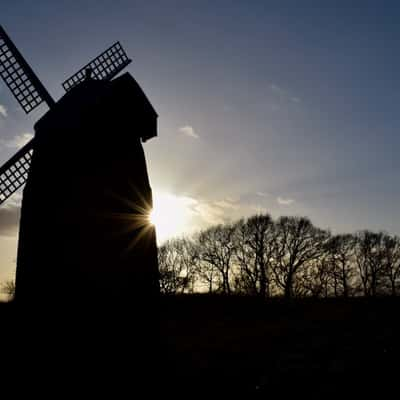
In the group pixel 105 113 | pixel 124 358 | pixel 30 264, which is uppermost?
pixel 105 113

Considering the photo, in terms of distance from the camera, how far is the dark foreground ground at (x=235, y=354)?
5.09 m

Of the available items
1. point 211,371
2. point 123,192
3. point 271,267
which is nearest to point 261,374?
point 211,371

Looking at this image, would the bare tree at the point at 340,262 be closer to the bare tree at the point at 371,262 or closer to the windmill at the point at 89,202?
the bare tree at the point at 371,262

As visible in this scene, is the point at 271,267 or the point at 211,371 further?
the point at 271,267

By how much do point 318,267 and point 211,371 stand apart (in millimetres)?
32943

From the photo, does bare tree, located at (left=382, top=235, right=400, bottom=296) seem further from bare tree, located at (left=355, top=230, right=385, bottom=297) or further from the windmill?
the windmill

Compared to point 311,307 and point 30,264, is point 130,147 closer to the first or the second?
point 30,264

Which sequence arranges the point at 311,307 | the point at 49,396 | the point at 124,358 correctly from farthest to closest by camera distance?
the point at 311,307 < the point at 124,358 < the point at 49,396

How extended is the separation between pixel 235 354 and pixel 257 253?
27493 mm

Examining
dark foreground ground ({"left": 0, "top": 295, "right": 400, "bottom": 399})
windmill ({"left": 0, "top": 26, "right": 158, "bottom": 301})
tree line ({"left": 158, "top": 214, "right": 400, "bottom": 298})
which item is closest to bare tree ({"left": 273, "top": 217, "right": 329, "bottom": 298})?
tree line ({"left": 158, "top": 214, "right": 400, "bottom": 298})

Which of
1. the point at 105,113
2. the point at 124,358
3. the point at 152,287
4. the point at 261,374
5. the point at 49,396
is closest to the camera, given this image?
the point at 49,396

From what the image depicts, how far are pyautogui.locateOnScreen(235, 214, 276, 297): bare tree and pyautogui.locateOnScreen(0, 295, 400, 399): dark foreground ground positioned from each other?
19.4 meters

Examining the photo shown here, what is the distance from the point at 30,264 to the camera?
562 centimetres

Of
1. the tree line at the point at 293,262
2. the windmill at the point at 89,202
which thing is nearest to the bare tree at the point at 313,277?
the tree line at the point at 293,262
